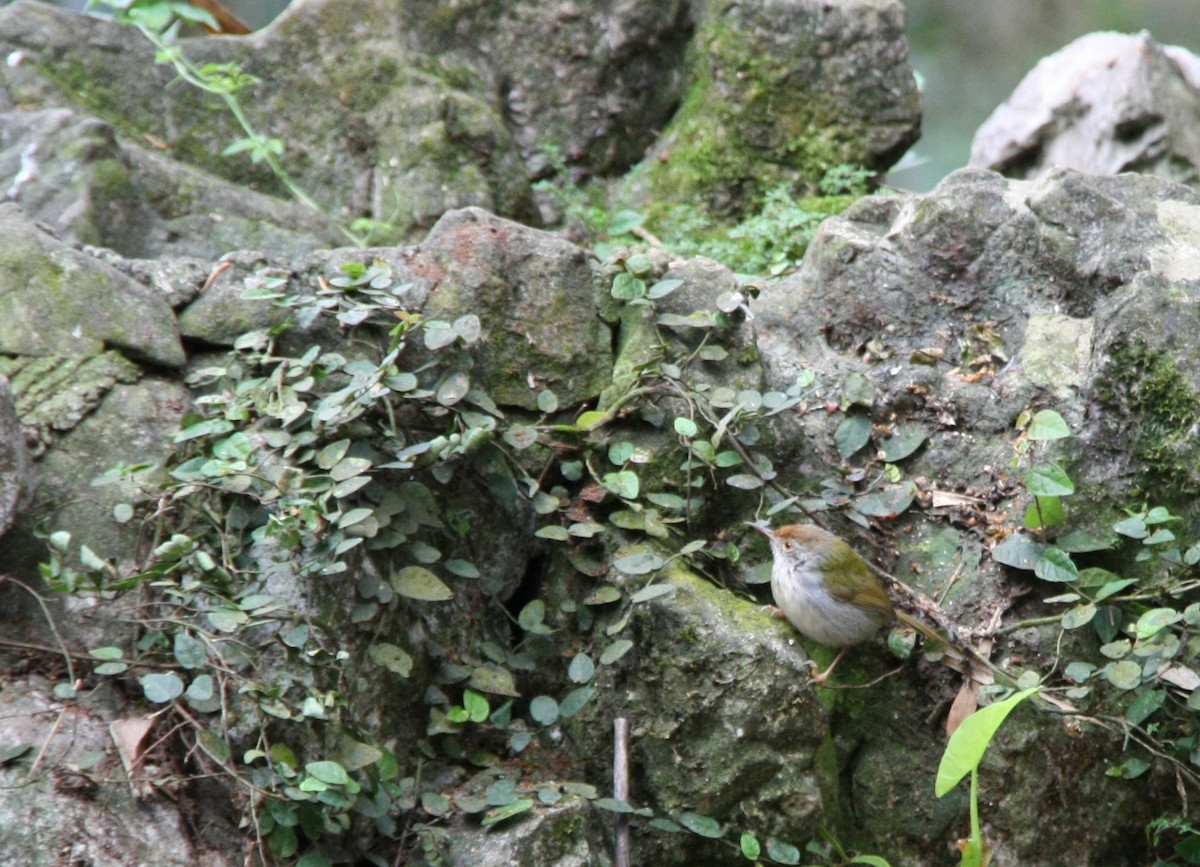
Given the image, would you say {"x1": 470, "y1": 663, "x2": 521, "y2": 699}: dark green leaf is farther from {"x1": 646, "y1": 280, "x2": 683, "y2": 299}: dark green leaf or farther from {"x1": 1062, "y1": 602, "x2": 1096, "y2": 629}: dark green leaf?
{"x1": 1062, "y1": 602, "x2": 1096, "y2": 629}: dark green leaf

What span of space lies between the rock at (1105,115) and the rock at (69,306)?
205 inches

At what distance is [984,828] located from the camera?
A: 12.2ft

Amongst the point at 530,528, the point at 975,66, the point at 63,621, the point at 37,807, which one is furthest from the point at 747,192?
the point at 975,66

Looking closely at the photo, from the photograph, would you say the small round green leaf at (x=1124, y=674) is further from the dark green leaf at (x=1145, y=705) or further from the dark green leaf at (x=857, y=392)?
the dark green leaf at (x=857, y=392)

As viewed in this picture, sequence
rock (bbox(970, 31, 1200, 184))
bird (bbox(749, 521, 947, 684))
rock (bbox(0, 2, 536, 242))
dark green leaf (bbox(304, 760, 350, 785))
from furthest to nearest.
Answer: rock (bbox(970, 31, 1200, 184)) → rock (bbox(0, 2, 536, 242)) → bird (bbox(749, 521, 947, 684)) → dark green leaf (bbox(304, 760, 350, 785))

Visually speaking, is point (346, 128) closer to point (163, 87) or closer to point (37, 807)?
point (163, 87)

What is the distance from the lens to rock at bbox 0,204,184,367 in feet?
12.1

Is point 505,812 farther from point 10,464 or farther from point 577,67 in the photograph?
point 577,67

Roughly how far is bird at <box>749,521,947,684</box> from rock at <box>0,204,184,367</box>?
2.08 m

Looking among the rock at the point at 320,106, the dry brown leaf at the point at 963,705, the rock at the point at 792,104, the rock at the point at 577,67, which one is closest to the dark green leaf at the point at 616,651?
the dry brown leaf at the point at 963,705

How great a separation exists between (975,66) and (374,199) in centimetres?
764

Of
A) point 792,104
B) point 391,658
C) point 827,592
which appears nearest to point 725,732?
point 827,592

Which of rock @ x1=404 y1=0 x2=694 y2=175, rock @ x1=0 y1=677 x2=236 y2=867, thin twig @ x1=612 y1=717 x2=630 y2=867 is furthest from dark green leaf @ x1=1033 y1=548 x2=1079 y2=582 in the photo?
rock @ x1=404 y1=0 x2=694 y2=175

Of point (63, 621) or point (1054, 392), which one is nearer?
point (63, 621)
